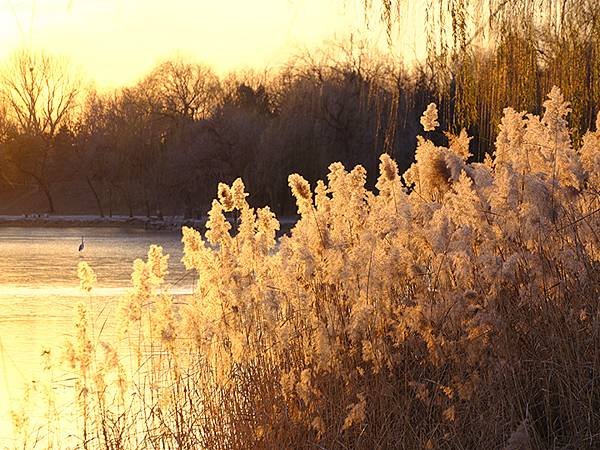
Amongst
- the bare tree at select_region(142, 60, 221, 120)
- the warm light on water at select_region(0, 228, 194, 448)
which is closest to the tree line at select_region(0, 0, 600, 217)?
the bare tree at select_region(142, 60, 221, 120)

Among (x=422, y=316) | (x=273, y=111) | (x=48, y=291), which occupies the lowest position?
(x=48, y=291)

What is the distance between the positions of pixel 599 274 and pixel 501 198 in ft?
1.92

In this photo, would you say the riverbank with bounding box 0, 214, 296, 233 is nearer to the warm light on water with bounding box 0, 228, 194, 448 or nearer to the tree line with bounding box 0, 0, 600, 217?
the tree line with bounding box 0, 0, 600, 217

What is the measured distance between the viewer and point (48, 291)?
17.6 metres

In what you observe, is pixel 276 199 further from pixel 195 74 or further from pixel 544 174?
pixel 544 174

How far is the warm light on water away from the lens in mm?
9695

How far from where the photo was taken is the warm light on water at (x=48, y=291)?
9.70 meters

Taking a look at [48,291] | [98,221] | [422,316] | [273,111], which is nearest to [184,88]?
[273,111]

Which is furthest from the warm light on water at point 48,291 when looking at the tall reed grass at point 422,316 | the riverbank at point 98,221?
the riverbank at point 98,221

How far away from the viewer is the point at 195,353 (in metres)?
5.45

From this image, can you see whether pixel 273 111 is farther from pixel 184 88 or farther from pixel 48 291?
pixel 48 291

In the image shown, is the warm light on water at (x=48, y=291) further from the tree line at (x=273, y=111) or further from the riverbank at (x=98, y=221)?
the riverbank at (x=98, y=221)

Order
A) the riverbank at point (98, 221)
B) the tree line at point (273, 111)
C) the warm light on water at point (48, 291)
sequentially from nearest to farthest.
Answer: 1. the tree line at point (273, 111)
2. the warm light on water at point (48, 291)
3. the riverbank at point (98, 221)

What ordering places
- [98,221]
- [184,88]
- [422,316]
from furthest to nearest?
[184,88]
[98,221]
[422,316]
